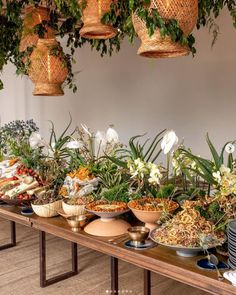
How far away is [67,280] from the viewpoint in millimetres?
2715

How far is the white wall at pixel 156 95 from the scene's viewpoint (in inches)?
168

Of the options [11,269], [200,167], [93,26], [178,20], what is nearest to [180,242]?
[200,167]

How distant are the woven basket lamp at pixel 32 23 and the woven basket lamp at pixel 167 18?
125cm

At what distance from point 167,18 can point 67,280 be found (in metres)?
1.91

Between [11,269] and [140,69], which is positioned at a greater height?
[140,69]

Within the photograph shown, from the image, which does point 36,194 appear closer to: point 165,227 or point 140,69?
point 165,227

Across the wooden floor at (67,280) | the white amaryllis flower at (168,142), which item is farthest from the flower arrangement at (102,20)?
the wooden floor at (67,280)

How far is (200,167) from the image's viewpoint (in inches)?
75.7

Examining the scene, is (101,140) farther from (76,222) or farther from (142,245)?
(142,245)

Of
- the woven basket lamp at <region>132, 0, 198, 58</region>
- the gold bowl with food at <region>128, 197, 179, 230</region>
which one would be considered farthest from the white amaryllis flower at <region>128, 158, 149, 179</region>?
Answer: the woven basket lamp at <region>132, 0, 198, 58</region>

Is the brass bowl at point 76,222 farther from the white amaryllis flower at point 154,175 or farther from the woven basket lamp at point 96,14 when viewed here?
the woven basket lamp at point 96,14

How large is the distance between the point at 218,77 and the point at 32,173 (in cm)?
258

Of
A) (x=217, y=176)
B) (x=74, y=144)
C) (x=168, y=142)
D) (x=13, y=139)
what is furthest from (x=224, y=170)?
(x=13, y=139)

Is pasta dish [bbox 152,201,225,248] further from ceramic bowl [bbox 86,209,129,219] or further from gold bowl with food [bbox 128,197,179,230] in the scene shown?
ceramic bowl [bbox 86,209,129,219]
